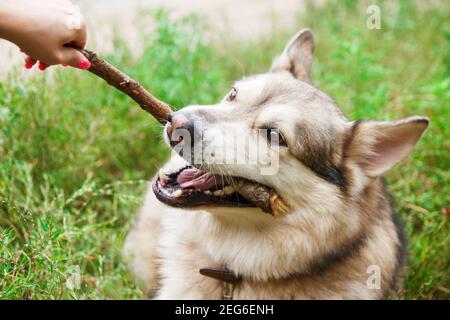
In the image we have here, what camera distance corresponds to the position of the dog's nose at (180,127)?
3.02m

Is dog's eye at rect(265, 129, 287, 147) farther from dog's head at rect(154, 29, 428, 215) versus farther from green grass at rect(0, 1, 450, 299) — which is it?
green grass at rect(0, 1, 450, 299)

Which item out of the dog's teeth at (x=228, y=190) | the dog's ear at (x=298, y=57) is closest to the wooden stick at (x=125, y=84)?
the dog's teeth at (x=228, y=190)

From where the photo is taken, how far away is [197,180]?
3252 millimetres

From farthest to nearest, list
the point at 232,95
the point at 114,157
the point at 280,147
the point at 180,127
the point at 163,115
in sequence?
the point at 114,157 → the point at 232,95 → the point at 163,115 → the point at 280,147 → the point at 180,127

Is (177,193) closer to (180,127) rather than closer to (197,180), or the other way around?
(197,180)

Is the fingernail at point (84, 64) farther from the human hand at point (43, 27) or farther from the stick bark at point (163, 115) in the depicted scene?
the stick bark at point (163, 115)

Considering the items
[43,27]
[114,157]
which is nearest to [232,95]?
[43,27]

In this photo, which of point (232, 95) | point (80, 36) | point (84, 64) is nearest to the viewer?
point (80, 36)

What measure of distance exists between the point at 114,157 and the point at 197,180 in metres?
1.77

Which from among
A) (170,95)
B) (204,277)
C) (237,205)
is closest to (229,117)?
(237,205)

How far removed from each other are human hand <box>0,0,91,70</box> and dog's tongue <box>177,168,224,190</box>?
1015 mm

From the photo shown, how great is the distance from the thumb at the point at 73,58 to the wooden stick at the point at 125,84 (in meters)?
0.06

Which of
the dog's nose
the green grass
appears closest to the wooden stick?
the dog's nose

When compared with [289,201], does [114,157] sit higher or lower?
higher
